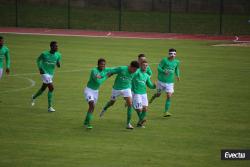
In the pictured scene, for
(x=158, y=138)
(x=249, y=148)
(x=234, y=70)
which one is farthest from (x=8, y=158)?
(x=234, y=70)

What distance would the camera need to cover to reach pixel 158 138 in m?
20.4

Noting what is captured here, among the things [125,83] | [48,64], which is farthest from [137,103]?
[48,64]

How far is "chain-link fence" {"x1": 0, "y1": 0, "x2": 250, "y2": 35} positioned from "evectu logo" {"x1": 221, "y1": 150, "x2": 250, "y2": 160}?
41.8 m

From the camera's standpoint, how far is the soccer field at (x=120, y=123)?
18062mm

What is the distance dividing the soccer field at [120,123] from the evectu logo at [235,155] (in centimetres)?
17

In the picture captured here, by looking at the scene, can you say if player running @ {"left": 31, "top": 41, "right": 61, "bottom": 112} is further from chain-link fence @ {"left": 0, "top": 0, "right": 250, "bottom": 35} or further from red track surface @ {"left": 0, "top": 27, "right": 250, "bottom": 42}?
chain-link fence @ {"left": 0, "top": 0, "right": 250, "bottom": 35}

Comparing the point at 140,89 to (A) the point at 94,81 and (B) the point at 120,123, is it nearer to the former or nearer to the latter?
(A) the point at 94,81

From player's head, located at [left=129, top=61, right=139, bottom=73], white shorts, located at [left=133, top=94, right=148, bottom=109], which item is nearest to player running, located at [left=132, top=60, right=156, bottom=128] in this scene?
white shorts, located at [left=133, top=94, right=148, bottom=109]

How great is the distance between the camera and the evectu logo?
58.9ft

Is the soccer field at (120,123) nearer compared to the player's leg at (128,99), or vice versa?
the soccer field at (120,123)

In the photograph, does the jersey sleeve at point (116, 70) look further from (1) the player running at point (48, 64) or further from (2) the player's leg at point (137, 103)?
(1) the player running at point (48, 64)

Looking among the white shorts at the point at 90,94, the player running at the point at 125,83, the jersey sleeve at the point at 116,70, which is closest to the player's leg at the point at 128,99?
the player running at the point at 125,83

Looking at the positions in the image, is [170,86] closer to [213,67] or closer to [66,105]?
[66,105]

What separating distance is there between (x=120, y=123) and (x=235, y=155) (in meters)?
5.42
